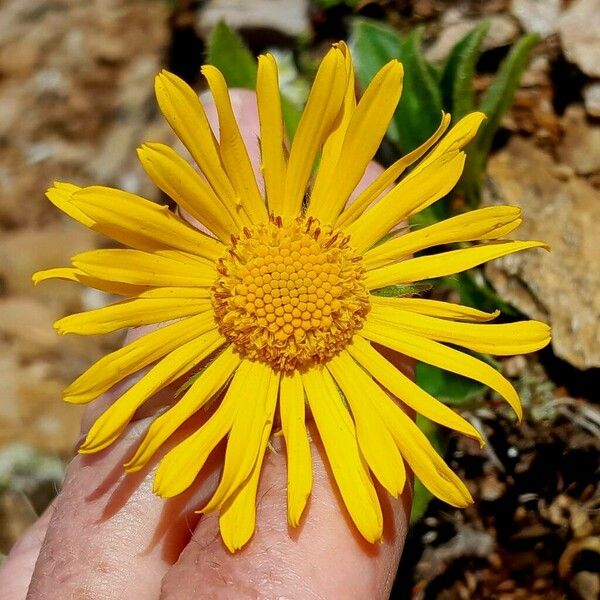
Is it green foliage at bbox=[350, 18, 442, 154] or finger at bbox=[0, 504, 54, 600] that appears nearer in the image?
finger at bbox=[0, 504, 54, 600]

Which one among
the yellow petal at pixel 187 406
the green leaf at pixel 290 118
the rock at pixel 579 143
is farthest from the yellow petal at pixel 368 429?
the rock at pixel 579 143

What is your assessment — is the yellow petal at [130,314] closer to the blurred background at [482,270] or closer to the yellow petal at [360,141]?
the yellow petal at [360,141]

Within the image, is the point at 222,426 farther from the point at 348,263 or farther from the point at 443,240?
the point at 443,240

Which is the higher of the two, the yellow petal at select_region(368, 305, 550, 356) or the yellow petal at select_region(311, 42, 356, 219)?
the yellow petal at select_region(311, 42, 356, 219)

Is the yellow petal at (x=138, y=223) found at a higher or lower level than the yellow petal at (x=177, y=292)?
higher

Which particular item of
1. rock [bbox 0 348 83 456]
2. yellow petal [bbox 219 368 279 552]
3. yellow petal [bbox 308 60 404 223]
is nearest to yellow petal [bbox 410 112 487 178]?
yellow petal [bbox 308 60 404 223]

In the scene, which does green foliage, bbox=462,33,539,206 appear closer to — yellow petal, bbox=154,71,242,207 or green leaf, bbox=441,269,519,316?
green leaf, bbox=441,269,519,316
